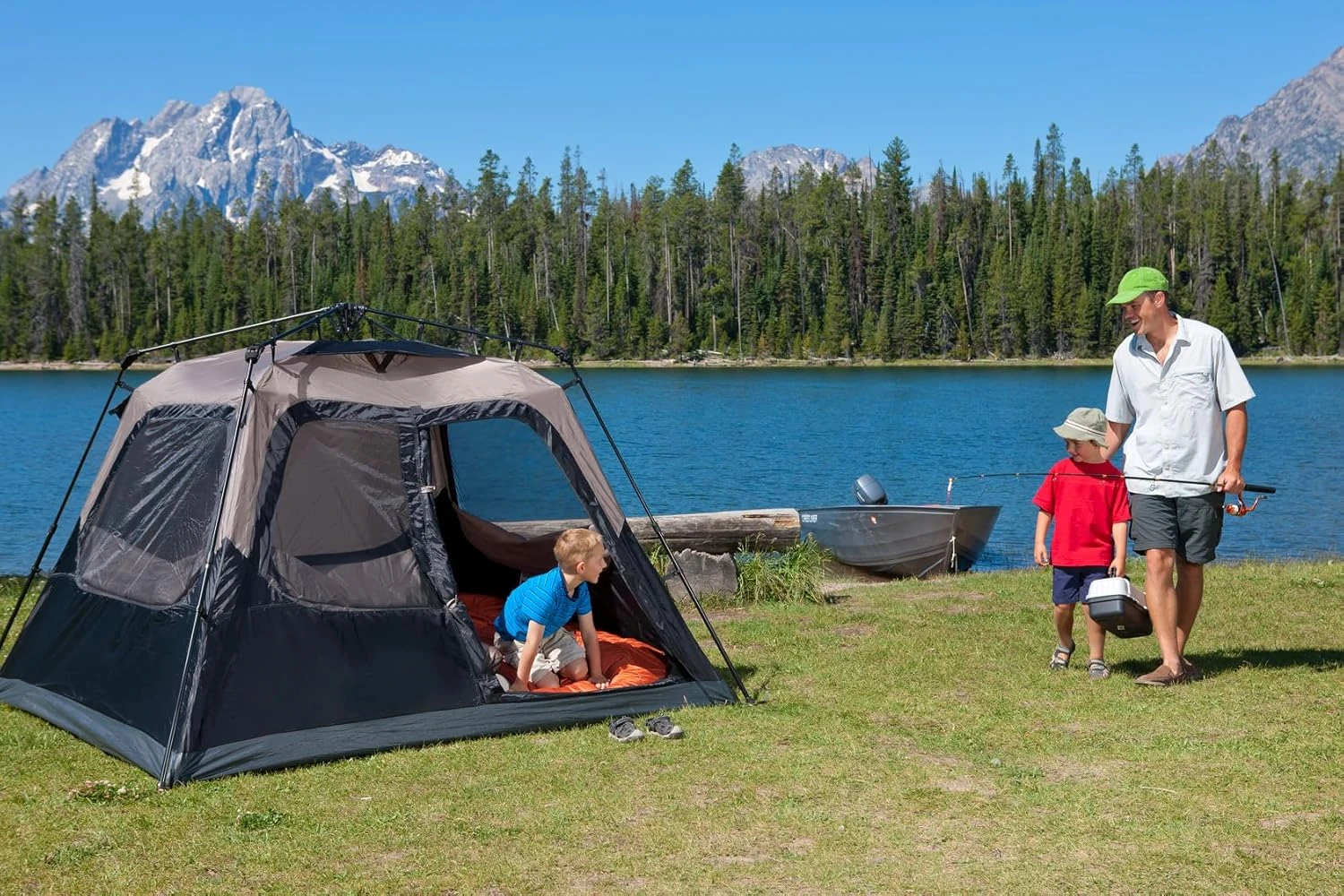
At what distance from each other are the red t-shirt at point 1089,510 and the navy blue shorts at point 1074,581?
4 centimetres

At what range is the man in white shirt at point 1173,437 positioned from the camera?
7.21m

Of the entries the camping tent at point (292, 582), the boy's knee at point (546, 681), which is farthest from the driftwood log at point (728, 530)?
the boy's knee at point (546, 681)

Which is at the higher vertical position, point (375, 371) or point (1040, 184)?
point (1040, 184)

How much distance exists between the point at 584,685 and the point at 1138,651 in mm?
3844

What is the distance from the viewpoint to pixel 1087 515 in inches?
309

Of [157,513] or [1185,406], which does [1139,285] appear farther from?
[157,513]

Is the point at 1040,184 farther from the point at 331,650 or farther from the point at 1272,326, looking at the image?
the point at 331,650

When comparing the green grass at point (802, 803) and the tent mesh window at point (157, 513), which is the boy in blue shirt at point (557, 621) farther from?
the tent mesh window at point (157, 513)

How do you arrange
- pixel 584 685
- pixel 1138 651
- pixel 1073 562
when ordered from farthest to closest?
pixel 1138 651, pixel 1073 562, pixel 584 685

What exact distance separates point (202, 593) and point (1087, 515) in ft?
16.8

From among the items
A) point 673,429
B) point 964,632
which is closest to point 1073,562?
point 964,632

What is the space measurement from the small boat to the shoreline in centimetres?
7975

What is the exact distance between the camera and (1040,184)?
11412 cm

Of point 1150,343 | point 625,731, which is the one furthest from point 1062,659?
point 625,731
